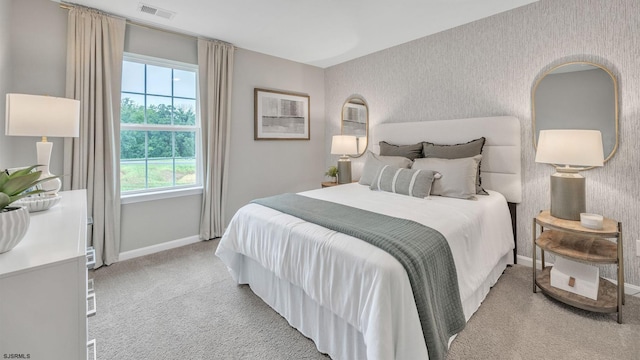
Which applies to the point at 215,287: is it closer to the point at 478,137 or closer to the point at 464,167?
the point at 464,167

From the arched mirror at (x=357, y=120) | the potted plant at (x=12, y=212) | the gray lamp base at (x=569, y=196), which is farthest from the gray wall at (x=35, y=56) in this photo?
the gray lamp base at (x=569, y=196)

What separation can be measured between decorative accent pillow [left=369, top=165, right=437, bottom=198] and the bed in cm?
9

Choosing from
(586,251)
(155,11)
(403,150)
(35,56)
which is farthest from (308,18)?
(586,251)

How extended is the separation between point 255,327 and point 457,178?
80.4 inches

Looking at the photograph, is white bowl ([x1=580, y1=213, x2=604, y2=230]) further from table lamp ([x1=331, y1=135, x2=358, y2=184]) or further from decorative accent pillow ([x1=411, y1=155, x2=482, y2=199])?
table lamp ([x1=331, y1=135, x2=358, y2=184])

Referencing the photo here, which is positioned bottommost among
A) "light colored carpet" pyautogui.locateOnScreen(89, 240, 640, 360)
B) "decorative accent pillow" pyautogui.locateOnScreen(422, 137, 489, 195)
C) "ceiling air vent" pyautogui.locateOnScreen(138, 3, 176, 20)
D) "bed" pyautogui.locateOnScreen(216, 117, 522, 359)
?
"light colored carpet" pyautogui.locateOnScreen(89, 240, 640, 360)

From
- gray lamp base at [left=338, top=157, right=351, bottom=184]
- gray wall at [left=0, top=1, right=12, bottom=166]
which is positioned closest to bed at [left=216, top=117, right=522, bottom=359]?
gray lamp base at [left=338, top=157, right=351, bottom=184]

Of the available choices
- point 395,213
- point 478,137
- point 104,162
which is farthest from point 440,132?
point 104,162

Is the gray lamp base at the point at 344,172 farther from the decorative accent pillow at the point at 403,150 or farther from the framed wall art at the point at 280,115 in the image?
the framed wall art at the point at 280,115

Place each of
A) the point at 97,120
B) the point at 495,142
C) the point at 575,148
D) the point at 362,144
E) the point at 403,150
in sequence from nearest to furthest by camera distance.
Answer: the point at 575,148, the point at 97,120, the point at 495,142, the point at 403,150, the point at 362,144

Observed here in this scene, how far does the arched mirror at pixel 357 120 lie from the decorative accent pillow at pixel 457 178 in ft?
5.26

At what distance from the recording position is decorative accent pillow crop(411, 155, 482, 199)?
8.12 ft

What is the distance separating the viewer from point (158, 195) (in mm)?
A: 3139

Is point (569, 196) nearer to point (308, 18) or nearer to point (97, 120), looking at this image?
point (308, 18)
